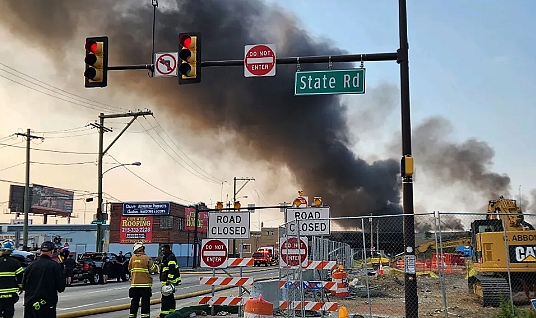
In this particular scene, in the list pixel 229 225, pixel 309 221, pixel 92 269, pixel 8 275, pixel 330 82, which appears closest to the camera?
pixel 8 275

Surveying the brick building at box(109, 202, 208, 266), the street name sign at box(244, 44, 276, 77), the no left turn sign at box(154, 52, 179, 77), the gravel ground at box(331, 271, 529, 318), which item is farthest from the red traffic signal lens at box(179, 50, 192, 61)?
the brick building at box(109, 202, 208, 266)

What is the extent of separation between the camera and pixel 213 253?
14.1 meters

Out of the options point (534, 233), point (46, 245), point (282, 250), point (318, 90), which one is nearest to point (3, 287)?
point (46, 245)

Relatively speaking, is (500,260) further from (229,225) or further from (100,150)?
(100,150)

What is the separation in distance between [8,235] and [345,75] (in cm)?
7546

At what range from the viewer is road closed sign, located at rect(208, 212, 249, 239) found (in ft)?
46.5

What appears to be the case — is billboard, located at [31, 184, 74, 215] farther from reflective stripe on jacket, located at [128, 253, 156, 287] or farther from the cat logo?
the cat logo

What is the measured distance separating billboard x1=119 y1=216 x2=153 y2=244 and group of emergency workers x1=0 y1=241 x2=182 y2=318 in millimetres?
45054

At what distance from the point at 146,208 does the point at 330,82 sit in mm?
45873

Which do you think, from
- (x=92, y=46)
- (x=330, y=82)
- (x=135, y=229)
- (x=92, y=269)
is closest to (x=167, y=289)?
(x=330, y=82)

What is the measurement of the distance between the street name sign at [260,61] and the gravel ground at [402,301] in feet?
19.0

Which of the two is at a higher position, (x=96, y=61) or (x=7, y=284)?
(x=96, y=61)

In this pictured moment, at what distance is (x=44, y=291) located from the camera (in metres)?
8.59

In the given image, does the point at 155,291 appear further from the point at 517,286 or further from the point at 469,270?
the point at 517,286
